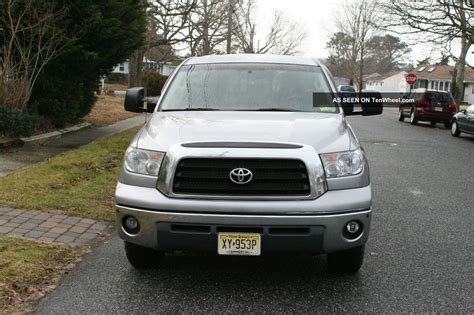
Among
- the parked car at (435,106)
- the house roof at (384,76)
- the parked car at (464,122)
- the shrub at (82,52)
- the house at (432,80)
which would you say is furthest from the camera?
the house roof at (384,76)

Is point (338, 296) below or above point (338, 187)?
below

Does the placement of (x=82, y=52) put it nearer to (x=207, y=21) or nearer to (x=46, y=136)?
(x=46, y=136)

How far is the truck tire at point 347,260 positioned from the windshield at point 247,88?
1408mm

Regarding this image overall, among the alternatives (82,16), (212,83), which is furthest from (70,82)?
(212,83)

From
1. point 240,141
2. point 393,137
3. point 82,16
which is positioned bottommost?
point 393,137

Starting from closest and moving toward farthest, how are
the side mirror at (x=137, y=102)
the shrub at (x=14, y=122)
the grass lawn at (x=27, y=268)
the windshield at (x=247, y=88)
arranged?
the grass lawn at (x=27, y=268)
the windshield at (x=247, y=88)
the side mirror at (x=137, y=102)
the shrub at (x=14, y=122)

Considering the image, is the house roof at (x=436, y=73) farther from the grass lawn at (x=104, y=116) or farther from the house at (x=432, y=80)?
the grass lawn at (x=104, y=116)

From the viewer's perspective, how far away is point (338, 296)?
3.67 metres

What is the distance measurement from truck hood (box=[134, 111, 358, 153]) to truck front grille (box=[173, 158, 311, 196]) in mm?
194

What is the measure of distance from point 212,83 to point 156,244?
202 centimetres

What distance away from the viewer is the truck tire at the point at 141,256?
12.9 feet

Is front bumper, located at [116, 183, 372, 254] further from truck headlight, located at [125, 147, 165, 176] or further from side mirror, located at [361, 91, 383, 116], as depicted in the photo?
side mirror, located at [361, 91, 383, 116]

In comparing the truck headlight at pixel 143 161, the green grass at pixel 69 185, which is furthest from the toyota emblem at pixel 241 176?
the green grass at pixel 69 185

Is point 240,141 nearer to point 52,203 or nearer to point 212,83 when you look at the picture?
point 212,83
